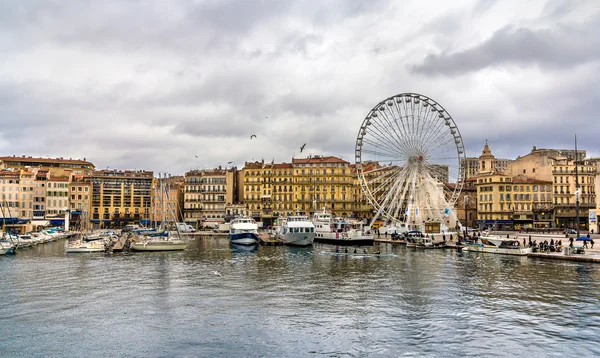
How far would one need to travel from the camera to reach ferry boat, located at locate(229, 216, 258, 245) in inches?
3223

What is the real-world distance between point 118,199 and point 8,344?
4741 inches

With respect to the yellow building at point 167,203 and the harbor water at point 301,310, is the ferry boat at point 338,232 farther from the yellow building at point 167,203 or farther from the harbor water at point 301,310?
the yellow building at point 167,203

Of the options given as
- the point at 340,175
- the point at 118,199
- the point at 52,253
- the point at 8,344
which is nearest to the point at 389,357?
the point at 8,344

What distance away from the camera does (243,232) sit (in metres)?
82.9

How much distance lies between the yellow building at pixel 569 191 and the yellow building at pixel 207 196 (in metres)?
82.6

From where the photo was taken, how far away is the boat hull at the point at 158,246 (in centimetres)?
7350

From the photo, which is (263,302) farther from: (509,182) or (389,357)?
(509,182)

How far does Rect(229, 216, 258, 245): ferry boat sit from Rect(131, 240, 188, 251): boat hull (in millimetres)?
10144

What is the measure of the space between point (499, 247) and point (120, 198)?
107 meters

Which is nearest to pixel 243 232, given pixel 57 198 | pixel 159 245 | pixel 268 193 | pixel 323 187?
pixel 159 245

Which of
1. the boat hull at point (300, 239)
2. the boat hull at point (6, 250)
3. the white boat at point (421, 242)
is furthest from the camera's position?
the boat hull at point (300, 239)

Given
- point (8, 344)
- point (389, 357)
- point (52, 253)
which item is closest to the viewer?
point (389, 357)

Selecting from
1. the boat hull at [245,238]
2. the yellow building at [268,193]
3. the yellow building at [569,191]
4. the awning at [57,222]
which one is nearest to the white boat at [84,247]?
the boat hull at [245,238]

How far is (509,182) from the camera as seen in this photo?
11494cm
